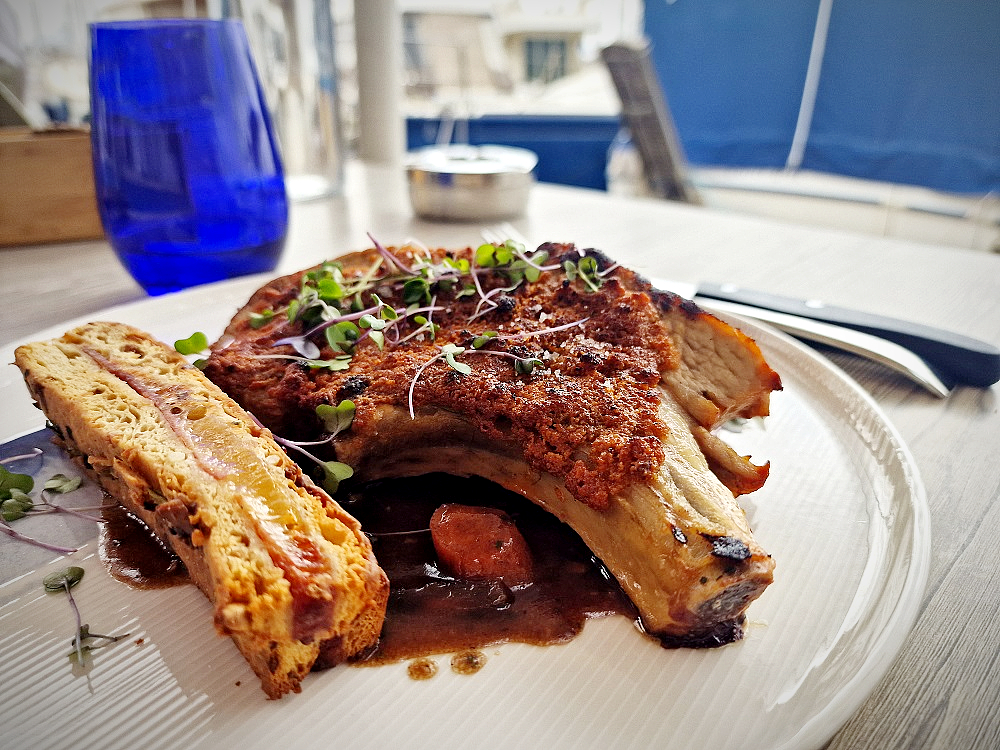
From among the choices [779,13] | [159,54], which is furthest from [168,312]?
[779,13]

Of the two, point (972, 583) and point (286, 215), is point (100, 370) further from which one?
point (972, 583)

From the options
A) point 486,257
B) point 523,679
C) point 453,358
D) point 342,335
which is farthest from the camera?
point 486,257

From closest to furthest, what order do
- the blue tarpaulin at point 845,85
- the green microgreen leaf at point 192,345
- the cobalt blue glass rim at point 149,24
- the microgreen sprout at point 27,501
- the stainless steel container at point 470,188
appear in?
the microgreen sprout at point 27,501, the green microgreen leaf at point 192,345, the cobalt blue glass rim at point 149,24, the stainless steel container at point 470,188, the blue tarpaulin at point 845,85

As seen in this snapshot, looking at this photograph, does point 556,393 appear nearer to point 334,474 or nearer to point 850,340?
point 334,474

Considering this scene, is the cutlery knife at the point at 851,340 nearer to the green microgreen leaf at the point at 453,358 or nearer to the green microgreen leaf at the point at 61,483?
the green microgreen leaf at the point at 453,358

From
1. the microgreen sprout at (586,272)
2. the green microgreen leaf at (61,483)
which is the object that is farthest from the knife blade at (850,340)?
the green microgreen leaf at (61,483)

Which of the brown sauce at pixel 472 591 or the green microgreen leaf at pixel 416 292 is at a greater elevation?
the green microgreen leaf at pixel 416 292

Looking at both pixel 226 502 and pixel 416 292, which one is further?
pixel 416 292

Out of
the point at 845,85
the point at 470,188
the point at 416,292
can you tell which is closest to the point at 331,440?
the point at 416,292
